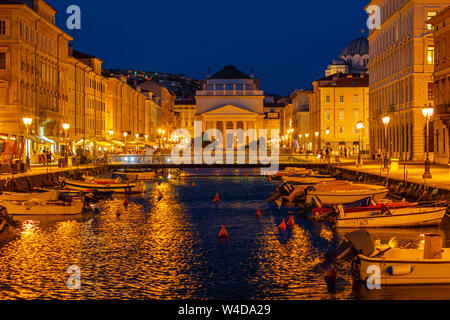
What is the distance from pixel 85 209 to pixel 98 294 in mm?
20342

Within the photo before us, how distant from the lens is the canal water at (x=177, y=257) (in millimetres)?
17609

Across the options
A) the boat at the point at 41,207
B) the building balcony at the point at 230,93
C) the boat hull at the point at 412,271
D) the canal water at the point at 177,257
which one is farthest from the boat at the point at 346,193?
the building balcony at the point at 230,93

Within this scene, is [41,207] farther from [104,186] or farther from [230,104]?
[230,104]

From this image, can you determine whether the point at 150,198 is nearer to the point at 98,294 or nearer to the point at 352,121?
the point at 98,294

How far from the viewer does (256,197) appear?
46.6m

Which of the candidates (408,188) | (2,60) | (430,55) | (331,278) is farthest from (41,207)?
(430,55)

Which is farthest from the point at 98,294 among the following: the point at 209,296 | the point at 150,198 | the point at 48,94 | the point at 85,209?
the point at 48,94

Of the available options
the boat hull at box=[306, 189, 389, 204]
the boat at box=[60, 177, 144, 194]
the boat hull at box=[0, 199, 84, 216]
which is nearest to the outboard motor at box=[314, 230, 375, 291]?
the boat hull at box=[306, 189, 389, 204]

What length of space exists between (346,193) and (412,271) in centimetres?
1978

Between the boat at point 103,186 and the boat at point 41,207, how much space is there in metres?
9.14

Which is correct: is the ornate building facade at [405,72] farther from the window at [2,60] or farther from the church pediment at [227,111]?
the church pediment at [227,111]

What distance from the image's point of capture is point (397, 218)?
28.3 meters

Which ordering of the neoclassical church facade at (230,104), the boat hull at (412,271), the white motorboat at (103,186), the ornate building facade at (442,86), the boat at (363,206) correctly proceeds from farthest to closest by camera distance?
1. the neoclassical church facade at (230,104)
2. the ornate building facade at (442,86)
3. the white motorboat at (103,186)
4. the boat at (363,206)
5. the boat hull at (412,271)

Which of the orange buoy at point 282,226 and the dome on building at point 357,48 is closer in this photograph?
the orange buoy at point 282,226
